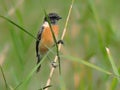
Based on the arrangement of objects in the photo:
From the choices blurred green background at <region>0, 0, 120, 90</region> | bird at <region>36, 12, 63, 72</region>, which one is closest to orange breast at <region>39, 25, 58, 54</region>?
bird at <region>36, 12, 63, 72</region>

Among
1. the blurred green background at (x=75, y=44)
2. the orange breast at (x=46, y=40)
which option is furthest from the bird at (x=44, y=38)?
the blurred green background at (x=75, y=44)

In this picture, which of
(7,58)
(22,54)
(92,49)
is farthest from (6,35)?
(22,54)

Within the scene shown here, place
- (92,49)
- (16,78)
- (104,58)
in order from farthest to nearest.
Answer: (92,49), (104,58), (16,78)

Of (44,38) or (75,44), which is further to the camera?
(75,44)

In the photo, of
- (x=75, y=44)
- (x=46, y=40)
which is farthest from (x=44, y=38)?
(x=75, y=44)

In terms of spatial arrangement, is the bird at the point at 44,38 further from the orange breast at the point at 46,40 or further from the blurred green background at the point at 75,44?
the blurred green background at the point at 75,44

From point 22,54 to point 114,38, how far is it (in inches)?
47.2

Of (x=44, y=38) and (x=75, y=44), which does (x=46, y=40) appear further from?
(x=75, y=44)

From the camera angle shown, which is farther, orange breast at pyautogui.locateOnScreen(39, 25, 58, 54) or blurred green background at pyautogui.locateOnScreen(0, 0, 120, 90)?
blurred green background at pyautogui.locateOnScreen(0, 0, 120, 90)

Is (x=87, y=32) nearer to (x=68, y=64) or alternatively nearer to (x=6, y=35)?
(x=68, y=64)

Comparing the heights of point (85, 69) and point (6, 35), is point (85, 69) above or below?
below

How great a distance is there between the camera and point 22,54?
4.45 meters

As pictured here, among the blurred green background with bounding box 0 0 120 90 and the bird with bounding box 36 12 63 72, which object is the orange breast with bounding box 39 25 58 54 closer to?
the bird with bounding box 36 12 63 72

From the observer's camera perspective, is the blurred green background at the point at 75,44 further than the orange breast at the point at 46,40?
Yes
